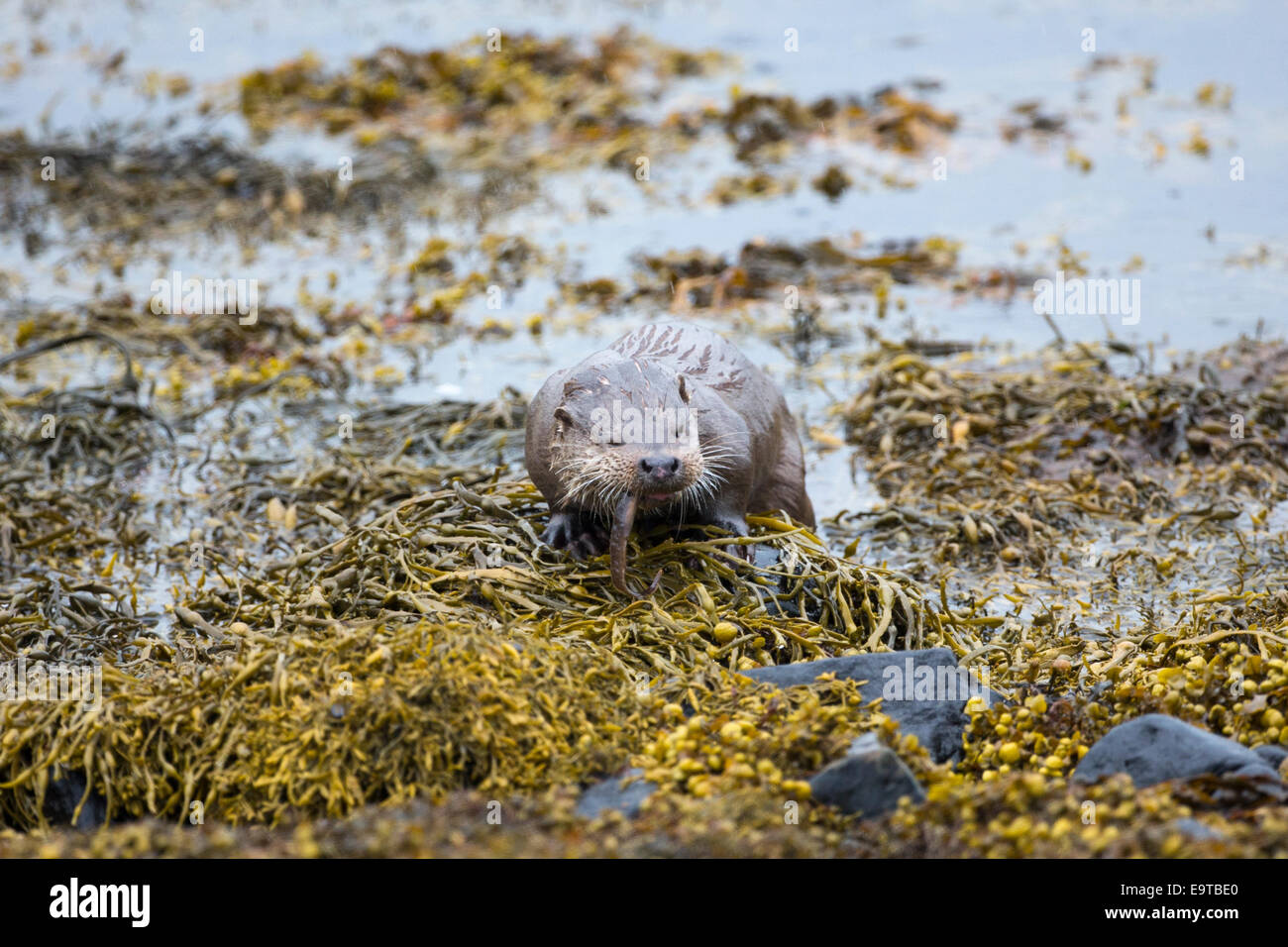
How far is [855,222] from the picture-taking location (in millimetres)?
10859

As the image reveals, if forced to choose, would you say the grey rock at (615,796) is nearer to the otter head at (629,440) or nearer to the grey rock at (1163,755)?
the otter head at (629,440)

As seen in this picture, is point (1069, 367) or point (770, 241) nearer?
point (1069, 367)

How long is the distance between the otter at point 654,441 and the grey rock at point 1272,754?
1.79 metres

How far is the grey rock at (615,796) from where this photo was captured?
3.52 meters

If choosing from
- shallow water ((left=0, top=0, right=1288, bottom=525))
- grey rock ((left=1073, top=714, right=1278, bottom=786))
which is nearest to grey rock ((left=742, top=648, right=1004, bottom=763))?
grey rock ((left=1073, top=714, right=1278, bottom=786))

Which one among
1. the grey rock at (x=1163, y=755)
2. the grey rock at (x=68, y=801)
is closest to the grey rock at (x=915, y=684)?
the grey rock at (x=1163, y=755)

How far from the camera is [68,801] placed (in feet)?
13.0

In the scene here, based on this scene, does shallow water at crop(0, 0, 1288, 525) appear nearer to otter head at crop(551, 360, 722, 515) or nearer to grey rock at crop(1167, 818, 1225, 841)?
otter head at crop(551, 360, 722, 515)

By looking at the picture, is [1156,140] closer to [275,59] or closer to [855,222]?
[855,222]

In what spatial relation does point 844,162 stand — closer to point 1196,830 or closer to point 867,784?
point 867,784

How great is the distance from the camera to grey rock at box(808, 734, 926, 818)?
3.44 metres
